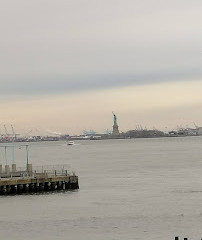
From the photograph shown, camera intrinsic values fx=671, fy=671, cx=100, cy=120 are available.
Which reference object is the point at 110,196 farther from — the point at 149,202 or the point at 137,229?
the point at 137,229

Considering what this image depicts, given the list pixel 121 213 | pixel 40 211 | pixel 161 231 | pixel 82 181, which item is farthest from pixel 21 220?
pixel 82 181

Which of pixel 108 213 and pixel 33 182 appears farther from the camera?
pixel 33 182

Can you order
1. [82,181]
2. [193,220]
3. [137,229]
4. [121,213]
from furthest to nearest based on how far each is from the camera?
[82,181] < [121,213] < [193,220] < [137,229]

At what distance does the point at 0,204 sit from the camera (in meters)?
55.2

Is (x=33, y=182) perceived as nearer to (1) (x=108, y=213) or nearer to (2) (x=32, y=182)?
(2) (x=32, y=182)

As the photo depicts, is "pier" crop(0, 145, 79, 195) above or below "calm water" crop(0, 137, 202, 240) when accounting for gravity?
above

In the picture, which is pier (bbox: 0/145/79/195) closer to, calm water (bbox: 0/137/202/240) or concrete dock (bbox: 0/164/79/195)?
concrete dock (bbox: 0/164/79/195)

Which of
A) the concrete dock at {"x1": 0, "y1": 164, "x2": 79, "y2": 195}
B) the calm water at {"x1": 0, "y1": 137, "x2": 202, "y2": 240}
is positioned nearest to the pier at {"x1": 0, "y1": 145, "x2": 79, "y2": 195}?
the concrete dock at {"x1": 0, "y1": 164, "x2": 79, "y2": 195}

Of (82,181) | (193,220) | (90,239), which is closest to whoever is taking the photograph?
(90,239)

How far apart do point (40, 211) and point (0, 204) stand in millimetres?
5340

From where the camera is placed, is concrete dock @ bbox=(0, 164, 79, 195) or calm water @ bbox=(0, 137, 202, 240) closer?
calm water @ bbox=(0, 137, 202, 240)

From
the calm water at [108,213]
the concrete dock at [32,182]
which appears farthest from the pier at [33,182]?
the calm water at [108,213]

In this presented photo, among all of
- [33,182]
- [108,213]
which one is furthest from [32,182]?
[108,213]

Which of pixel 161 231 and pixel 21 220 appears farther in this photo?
pixel 21 220
